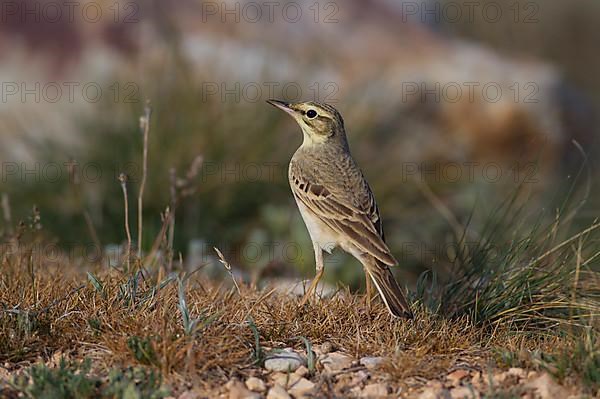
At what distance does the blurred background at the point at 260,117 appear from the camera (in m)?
8.90

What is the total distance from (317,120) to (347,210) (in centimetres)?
84

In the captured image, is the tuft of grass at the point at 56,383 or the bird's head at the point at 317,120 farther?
the bird's head at the point at 317,120

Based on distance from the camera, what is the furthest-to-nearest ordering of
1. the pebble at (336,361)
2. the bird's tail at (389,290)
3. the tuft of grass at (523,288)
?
the tuft of grass at (523,288) < the bird's tail at (389,290) < the pebble at (336,361)

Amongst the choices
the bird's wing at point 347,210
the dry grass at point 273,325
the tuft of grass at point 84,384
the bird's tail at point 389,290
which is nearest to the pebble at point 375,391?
the dry grass at point 273,325

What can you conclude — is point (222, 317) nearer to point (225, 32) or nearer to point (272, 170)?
point (272, 170)

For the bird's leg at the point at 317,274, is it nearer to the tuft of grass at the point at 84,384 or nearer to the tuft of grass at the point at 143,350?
the tuft of grass at the point at 143,350

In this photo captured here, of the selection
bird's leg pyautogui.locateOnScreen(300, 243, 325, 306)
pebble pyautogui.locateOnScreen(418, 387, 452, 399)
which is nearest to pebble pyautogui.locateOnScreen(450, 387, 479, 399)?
pebble pyautogui.locateOnScreen(418, 387, 452, 399)

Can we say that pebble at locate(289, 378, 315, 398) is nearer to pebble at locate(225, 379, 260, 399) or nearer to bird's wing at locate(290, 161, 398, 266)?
pebble at locate(225, 379, 260, 399)

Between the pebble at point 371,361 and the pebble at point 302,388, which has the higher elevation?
the pebble at point 371,361

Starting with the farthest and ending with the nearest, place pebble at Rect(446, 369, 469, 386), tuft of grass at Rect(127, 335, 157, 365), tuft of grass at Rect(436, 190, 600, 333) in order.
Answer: tuft of grass at Rect(436, 190, 600, 333) → pebble at Rect(446, 369, 469, 386) → tuft of grass at Rect(127, 335, 157, 365)

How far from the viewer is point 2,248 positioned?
582cm

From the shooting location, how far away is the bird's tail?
4.52m

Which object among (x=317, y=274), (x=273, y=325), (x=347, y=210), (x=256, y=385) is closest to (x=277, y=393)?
(x=256, y=385)

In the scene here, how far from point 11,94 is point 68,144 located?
1141mm
